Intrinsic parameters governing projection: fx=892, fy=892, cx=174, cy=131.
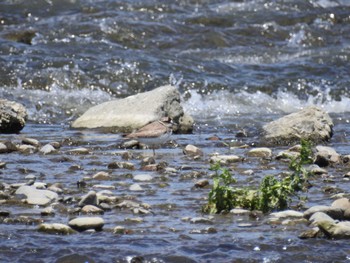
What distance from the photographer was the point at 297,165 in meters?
6.62

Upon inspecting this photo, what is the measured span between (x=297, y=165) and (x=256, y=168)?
5.82 feet

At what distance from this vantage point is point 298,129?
10.0 metres

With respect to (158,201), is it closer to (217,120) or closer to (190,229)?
(190,229)

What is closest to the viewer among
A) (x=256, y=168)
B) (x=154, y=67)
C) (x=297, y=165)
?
(x=297, y=165)

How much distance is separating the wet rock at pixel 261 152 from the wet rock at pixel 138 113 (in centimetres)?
194

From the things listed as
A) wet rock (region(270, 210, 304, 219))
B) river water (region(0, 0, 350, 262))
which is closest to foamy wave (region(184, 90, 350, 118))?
river water (region(0, 0, 350, 262))

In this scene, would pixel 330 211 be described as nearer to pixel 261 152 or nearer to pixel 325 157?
pixel 325 157

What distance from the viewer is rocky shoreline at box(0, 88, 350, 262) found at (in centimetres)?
586

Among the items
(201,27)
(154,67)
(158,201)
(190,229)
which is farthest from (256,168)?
(201,27)

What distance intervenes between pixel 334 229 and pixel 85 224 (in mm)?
1578

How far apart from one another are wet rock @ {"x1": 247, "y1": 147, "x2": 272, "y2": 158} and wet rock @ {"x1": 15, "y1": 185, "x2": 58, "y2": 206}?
9.82ft

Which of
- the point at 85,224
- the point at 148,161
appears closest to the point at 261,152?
the point at 148,161

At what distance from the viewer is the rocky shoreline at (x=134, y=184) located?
19.2ft

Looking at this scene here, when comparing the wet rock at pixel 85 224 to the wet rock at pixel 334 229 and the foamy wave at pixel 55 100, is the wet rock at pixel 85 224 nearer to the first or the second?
the wet rock at pixel 334 229
